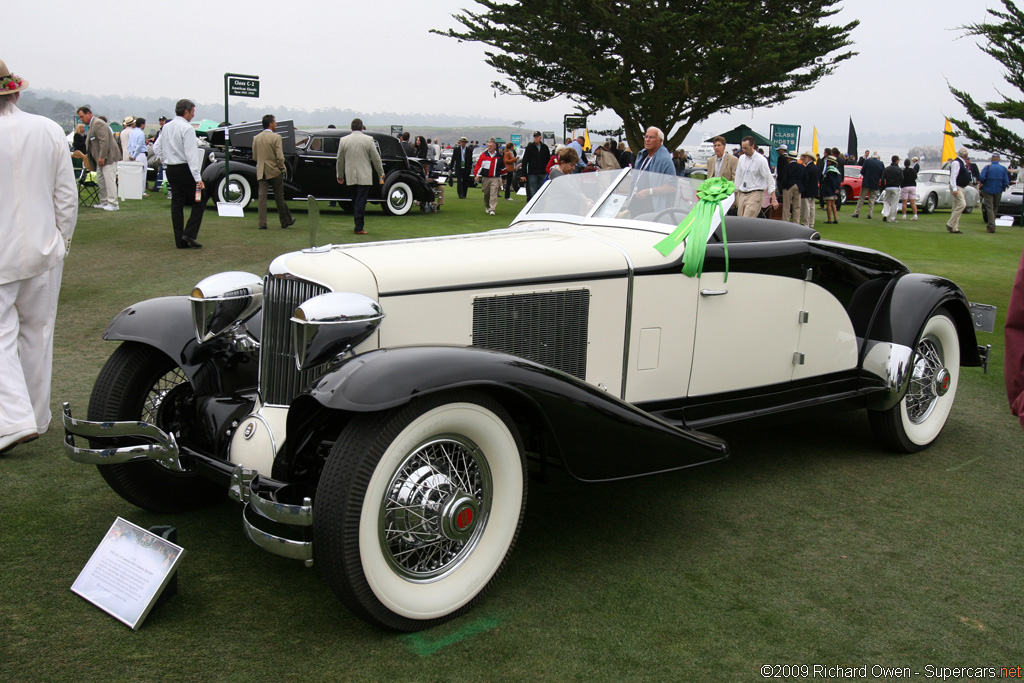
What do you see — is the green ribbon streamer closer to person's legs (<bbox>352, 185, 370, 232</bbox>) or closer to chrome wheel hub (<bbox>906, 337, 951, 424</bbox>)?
chrome wheel hub (<bbox>906, 337, 951, 424</bbox>)

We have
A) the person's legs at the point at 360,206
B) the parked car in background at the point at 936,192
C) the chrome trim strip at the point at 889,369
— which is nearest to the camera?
the chrome trim strip at the point at 889,369

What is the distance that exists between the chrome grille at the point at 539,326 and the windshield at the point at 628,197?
897mm

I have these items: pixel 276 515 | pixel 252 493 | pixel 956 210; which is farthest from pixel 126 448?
pixel 956 210

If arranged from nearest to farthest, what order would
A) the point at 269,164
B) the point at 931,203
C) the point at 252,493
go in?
the point at 252,493, the point at 269,164, the point at 931,203

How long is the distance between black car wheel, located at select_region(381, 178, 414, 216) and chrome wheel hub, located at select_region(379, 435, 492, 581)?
13894mm

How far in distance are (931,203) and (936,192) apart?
37 cm

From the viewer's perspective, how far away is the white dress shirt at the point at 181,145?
33.1ft

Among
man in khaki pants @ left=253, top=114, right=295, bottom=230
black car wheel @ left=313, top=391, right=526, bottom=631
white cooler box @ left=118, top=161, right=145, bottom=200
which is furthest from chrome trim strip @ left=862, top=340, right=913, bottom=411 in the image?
white cooler box @ left=118, top=161, right=145, bottom=200

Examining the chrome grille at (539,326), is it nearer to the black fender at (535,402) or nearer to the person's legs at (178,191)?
the black fender at (535,402)

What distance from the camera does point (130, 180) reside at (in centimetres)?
1700

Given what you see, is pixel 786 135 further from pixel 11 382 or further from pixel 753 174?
→ pixel 11 382

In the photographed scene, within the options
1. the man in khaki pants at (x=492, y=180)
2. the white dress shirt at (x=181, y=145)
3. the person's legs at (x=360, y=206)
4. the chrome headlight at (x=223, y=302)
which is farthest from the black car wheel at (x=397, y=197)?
the chrome headlight at (x=223, y=302)

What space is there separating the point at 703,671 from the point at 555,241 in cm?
199

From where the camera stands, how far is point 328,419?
2.86m
